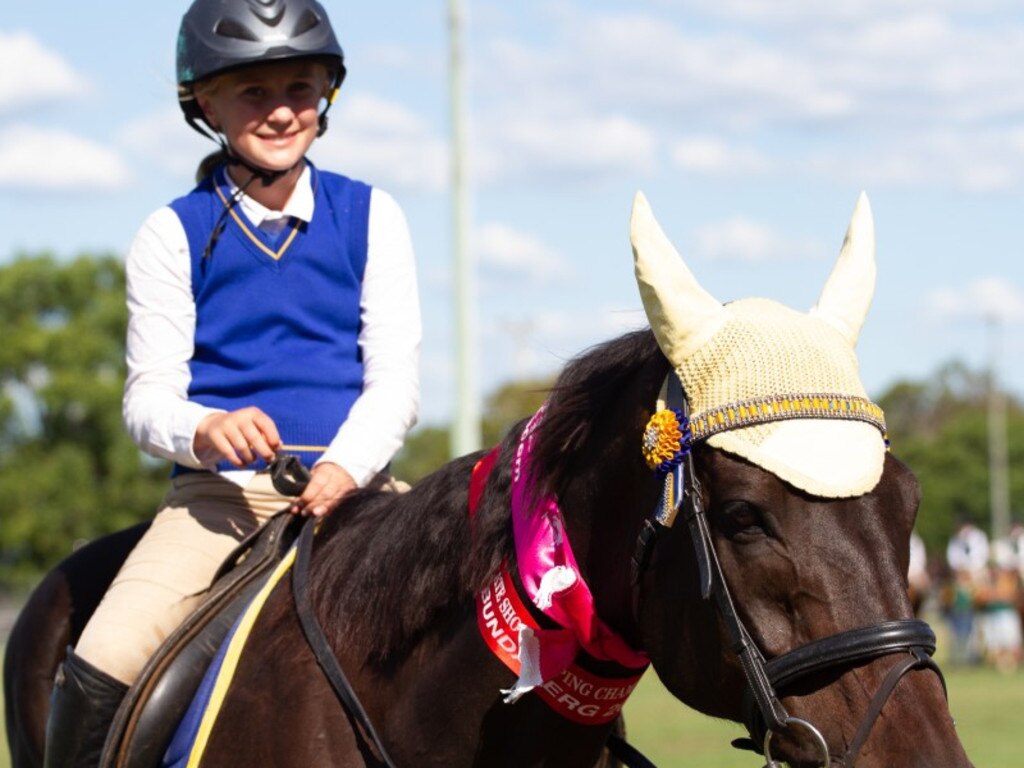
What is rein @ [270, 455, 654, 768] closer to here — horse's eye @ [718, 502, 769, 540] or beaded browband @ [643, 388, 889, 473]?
beaded browband @ [643, 388, 889, 473]

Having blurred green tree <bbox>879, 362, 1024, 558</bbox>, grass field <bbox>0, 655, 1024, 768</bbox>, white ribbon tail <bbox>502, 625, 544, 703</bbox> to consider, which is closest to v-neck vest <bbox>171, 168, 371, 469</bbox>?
white ribbon tail <bbox>502, 625, 544, 703</bbox>

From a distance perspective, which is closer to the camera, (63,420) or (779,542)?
(779,542)

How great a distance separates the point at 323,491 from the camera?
432 centimetres

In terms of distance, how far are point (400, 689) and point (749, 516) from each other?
1.16 m

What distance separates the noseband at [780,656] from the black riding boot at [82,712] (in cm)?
176

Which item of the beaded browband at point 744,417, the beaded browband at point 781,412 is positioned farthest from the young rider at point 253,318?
the beaded browband at point 781,412

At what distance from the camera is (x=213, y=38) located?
4637 millimetres

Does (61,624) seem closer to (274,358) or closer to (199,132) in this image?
(274,358)

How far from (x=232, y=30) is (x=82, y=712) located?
79.7 inches

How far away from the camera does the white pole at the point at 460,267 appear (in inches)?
676

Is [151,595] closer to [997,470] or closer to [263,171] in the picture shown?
[263,171]

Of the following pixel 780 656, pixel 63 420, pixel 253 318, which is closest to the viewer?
pixel 780 656

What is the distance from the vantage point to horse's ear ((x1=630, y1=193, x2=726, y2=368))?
327cm

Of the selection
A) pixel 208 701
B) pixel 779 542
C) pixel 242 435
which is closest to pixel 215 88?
pixel 242 435
